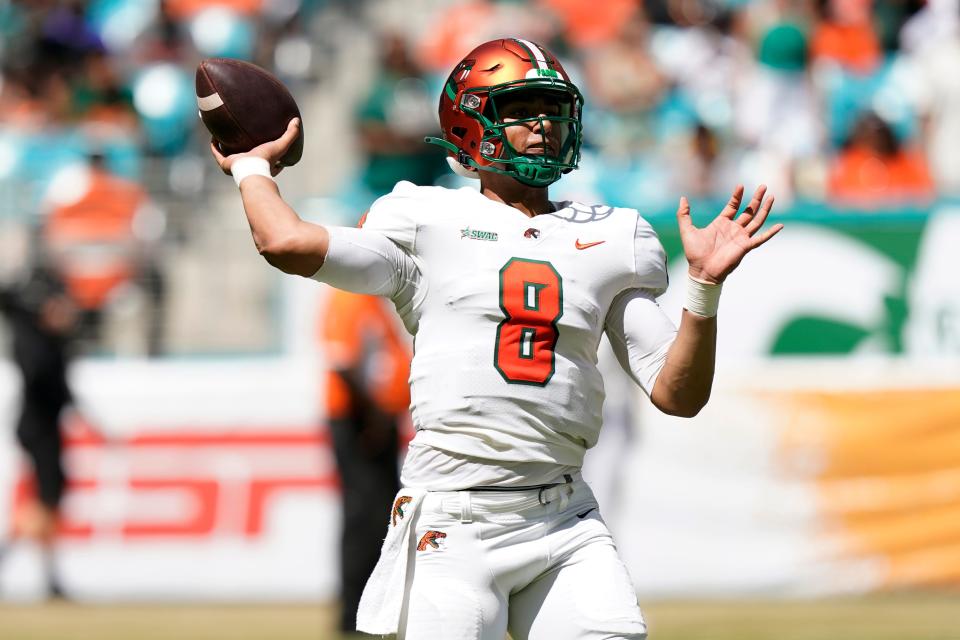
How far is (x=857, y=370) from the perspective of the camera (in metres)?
9.56

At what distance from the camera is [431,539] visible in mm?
3801

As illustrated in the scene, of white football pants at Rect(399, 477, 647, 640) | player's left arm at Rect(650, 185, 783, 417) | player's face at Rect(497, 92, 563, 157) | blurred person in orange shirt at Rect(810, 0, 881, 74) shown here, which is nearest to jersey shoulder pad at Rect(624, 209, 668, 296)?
player's left arm at Rect(650, 185, 783, 417)

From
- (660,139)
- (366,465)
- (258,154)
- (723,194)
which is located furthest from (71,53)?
(258,154)

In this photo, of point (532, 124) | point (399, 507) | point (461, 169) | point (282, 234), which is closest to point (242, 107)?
point (282, 234)

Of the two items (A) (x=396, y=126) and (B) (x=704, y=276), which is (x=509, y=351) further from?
(A) (x=396, y=126)

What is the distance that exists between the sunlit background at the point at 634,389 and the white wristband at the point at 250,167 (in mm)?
4731

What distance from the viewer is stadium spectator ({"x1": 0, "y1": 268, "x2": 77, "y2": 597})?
9.95m

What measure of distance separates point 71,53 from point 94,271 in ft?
14.2

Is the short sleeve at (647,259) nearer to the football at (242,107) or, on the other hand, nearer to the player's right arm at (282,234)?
the player's right arm at (282,234)

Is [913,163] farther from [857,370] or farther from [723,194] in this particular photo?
[857,370]

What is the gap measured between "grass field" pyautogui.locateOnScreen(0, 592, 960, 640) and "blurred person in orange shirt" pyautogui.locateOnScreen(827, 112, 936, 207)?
2950 millimetres

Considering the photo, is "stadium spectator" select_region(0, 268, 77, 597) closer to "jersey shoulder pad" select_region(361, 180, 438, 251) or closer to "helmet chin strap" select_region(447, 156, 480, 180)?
"helmet chin strap" select_region(447, 156, 480, 180)

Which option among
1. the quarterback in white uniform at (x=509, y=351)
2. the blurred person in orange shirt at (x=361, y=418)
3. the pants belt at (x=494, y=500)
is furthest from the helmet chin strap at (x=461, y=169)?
the blurred person in orange shirt at (x=361, y=418)

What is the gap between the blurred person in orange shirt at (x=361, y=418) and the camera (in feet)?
26.4
